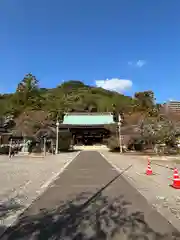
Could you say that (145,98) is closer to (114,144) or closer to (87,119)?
(87,119)

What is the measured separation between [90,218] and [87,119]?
58.1 metres

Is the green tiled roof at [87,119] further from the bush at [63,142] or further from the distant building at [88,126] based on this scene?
the bush at [63,142]

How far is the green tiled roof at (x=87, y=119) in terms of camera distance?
61594 mm

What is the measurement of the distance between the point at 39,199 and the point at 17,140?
124 feet

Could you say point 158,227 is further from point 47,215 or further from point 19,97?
point 19,97

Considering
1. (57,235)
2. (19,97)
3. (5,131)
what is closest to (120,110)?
(19,97)

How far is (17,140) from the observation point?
4388 centimetres

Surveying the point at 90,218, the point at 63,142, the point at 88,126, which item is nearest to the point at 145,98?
the point at 88,126

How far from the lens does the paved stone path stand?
461cm

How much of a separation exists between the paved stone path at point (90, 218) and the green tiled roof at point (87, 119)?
53.3 metres

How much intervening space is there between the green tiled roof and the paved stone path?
5327 cm

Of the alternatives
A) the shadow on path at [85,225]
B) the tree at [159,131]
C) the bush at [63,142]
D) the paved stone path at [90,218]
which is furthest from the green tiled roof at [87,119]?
the shadow on path at [85,225]

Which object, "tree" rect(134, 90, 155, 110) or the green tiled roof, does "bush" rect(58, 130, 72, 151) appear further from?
"tree" rect(134, 90, 155, 110)

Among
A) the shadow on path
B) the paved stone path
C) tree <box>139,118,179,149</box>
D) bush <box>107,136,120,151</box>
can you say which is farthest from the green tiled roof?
the shadow on path
